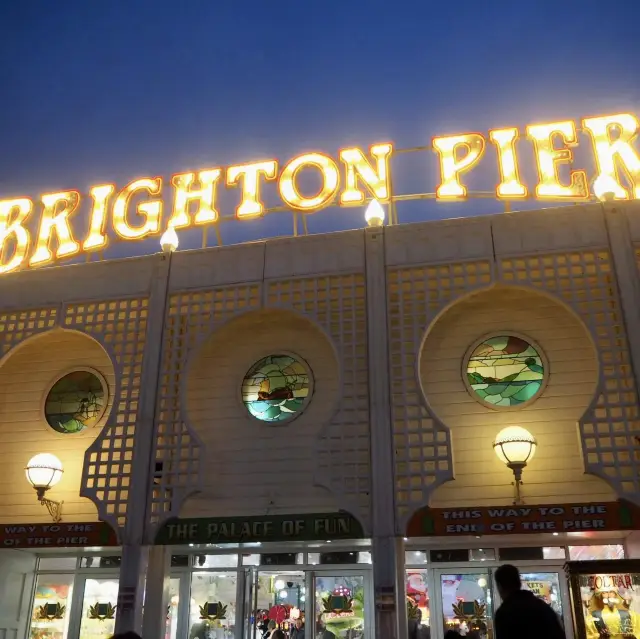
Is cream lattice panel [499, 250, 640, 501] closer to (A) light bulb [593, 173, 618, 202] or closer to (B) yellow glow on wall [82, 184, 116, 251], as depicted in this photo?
(A) light bulb [593, 173, 618, 202]

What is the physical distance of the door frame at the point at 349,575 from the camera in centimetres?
1238

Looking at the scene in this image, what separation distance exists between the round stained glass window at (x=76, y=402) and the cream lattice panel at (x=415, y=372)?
231 inches

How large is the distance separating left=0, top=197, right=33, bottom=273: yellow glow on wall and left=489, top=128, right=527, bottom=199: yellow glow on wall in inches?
396

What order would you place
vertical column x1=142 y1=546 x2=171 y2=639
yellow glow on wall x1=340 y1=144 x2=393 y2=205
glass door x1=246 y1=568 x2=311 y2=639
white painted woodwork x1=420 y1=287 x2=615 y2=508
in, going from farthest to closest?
yellow glow on wall x1=340 y1=144 x2=393 y2=205 < glass door x1=246 y1=568 x2=311 y2=639 < vertical column x1=142 y1=546 x2=171 y2=639 < white painted woodwork x1=420 y1=287 x2=615 y2=508

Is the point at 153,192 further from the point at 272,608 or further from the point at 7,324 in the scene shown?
the point at 272,608

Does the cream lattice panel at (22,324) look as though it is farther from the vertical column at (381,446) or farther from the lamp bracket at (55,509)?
the vertical column at (381,446)

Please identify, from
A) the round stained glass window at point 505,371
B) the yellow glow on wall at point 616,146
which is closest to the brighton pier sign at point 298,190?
the yellow glow on wall at point 616,146

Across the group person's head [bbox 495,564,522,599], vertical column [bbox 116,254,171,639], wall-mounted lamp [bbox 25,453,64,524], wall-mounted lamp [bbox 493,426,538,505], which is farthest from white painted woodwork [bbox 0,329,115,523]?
person's head [bbox 495,564,522,599]

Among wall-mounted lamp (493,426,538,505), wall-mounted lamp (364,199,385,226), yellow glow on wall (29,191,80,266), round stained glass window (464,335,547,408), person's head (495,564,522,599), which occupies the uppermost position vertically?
yellow glow on wall (29,191,80,266)

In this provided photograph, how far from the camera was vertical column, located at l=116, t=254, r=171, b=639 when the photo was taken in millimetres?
11078

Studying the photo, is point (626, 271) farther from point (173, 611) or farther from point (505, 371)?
point (173, 611)

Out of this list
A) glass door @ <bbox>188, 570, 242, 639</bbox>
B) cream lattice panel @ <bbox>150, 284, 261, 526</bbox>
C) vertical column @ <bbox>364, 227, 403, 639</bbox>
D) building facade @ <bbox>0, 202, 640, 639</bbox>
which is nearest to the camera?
vertical column @ <bbox>364, 227, 403, 639</bbox>

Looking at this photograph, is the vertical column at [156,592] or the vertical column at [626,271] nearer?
the vertical column at [626,271]

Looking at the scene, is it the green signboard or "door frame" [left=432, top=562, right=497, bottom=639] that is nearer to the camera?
the green signboard
